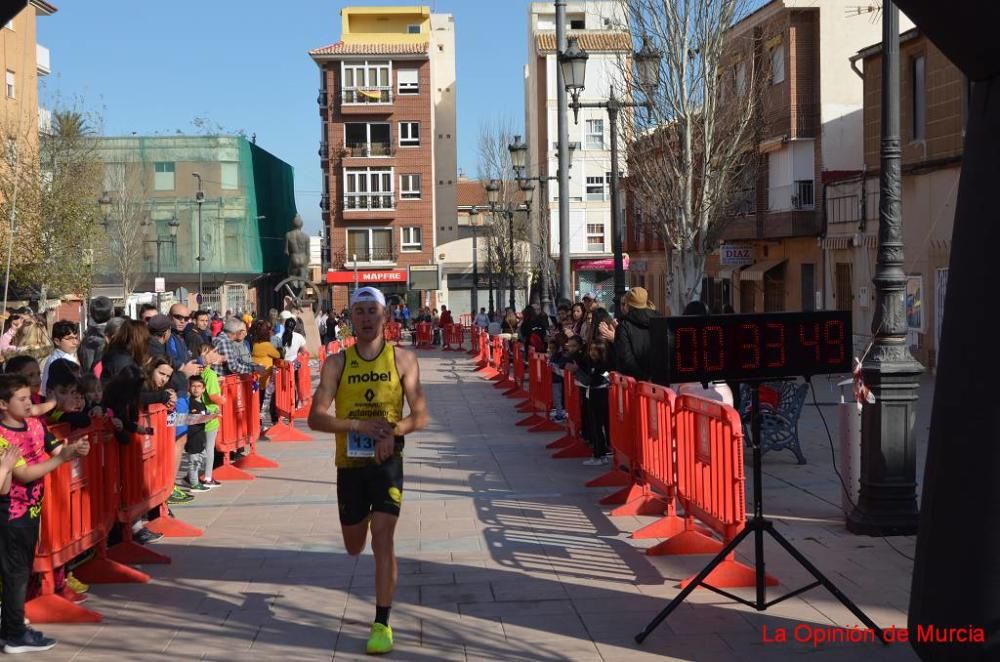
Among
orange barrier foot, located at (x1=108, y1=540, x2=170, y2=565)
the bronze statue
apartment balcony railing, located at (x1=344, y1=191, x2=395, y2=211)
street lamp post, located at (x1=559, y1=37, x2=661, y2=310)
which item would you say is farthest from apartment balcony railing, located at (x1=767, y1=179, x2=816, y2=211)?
apartment balcony railing, located at (x1=344, y1=191, x2=395, y2=211)

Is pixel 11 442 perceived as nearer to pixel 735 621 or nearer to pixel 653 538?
pixel 735 621

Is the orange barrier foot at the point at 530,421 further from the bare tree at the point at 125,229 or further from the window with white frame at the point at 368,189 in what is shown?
the window with white frame at the point at 368,189

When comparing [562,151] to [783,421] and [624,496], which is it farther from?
[624,496]

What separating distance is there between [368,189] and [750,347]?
225 ft

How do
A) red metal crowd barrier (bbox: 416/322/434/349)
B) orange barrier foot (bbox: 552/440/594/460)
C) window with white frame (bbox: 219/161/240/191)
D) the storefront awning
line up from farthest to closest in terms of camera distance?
window with white frame (bbox: 219/161/240/191)
red metal crowd barrier (bbox: 416/322/434/349)
the storefront awning
orange barrier foot (bbox: 552/440/594/460)

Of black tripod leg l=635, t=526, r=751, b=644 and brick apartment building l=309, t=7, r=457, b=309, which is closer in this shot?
black tripod leg l=635, t=526, r=751, b=644

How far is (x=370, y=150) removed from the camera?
74.2 metres

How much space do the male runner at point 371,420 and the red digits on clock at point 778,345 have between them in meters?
1.83

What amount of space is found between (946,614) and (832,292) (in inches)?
1281

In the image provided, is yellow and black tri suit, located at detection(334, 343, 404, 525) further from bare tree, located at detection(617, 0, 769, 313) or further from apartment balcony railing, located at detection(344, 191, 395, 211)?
apartment balcony railing, located at detection(344, 191, 395, 211)

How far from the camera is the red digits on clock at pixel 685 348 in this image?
660cm

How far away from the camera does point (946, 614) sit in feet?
15.9

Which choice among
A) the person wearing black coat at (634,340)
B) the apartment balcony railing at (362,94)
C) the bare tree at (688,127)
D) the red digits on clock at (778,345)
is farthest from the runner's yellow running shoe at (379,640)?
the apartment balcony railing at (362,94)

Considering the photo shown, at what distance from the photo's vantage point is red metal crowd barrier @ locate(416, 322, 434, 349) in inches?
2007
